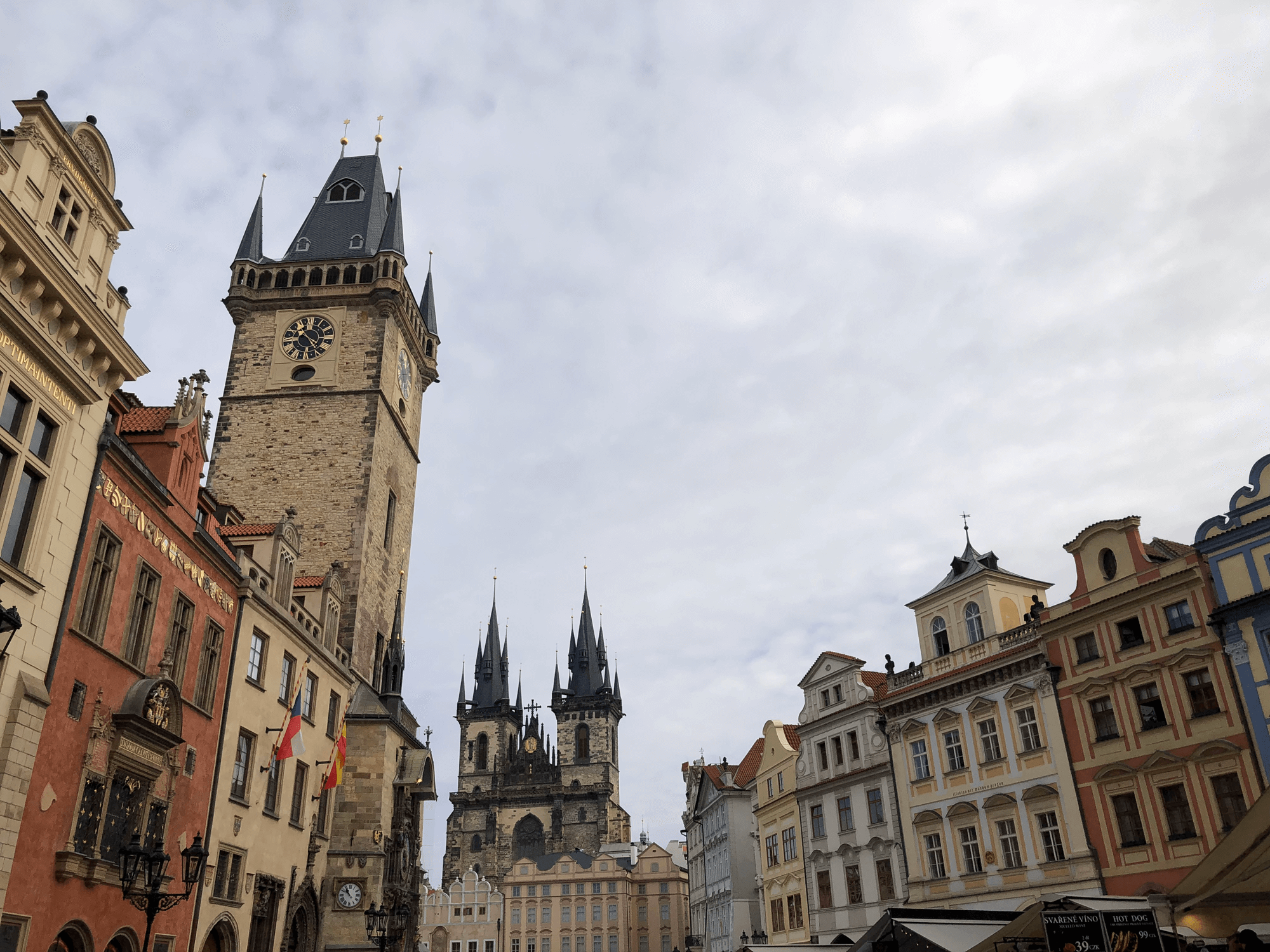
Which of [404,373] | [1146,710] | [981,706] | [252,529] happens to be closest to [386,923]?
[252,529]

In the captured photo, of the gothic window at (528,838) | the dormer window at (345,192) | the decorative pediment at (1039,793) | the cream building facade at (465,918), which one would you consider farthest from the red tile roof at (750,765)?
the gothic window at (528,838)

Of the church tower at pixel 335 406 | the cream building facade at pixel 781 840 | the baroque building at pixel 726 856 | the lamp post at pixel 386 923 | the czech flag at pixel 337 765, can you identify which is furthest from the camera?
the baroque building at pixel 726 856

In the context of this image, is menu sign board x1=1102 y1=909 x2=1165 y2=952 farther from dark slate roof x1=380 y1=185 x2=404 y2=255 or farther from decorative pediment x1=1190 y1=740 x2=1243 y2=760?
dark slate roof x1=380 y1=185 x2=404 y2=255

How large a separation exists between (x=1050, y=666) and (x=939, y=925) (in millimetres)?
13259

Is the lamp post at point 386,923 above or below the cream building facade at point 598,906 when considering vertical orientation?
below

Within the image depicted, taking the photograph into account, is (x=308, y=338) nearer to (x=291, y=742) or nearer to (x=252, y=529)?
(x=252, y=529)

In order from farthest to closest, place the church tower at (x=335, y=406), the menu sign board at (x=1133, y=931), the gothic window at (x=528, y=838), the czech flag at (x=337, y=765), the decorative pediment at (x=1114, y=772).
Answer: the gothic window at (x=528, y=838)
the church tower at (x=335, y=406)
the czech flag at (x=337, y=765)
the decorative pediment at (x=1114, y=772)
the menu sign board at (x=1133, y=931)

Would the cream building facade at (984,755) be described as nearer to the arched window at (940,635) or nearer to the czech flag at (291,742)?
the arched window at (940,635)

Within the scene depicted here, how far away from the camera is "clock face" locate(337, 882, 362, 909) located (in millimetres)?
27688

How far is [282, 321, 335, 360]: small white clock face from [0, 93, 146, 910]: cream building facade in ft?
72.7

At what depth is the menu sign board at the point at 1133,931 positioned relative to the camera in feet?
36.5

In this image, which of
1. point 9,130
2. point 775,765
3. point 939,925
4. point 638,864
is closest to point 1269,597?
point 939,925

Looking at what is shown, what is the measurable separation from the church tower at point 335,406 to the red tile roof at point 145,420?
13.2 m

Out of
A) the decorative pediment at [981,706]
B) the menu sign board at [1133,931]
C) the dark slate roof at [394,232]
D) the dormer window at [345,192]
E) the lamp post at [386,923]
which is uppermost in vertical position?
the dormer window at [345,192]
